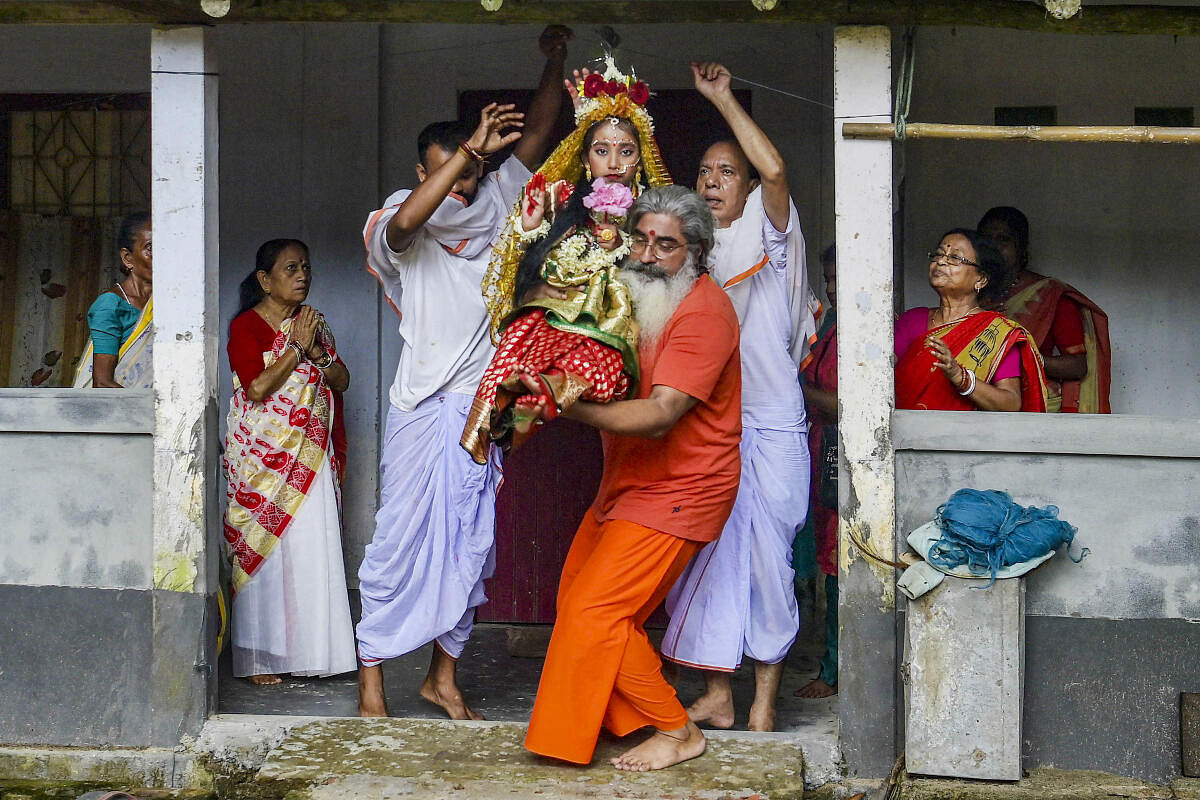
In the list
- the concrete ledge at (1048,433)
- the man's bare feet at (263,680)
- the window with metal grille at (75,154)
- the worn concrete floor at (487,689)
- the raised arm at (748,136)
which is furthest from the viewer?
the window with metal grille at (75,154)

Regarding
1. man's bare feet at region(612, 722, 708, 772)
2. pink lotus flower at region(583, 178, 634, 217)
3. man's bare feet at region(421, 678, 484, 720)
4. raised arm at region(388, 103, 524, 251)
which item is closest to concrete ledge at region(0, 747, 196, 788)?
man's bare feet at region(421, 678, 484, 720)

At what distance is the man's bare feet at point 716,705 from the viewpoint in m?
4.80

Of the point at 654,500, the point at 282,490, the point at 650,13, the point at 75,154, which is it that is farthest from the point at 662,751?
the point at 75,154

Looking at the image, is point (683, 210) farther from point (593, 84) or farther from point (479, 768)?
point (479, 768)

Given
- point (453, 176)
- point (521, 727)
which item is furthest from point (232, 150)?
point (521, 727)

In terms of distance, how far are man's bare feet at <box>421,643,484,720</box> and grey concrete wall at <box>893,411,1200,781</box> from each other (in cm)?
185

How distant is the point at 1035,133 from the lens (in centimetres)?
439

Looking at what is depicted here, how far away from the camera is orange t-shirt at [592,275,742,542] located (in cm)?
418

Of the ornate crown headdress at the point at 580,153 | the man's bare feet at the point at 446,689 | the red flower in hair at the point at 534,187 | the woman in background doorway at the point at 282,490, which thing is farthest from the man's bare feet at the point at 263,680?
the red flower in hair at the point at 534,187

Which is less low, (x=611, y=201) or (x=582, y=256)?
(x=611, y=201)

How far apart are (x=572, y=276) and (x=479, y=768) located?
1.65 m

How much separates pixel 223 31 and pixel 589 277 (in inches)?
114

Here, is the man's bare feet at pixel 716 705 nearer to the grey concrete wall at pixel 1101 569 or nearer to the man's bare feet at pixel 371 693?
the grey concrete wall at pixel 1101 569

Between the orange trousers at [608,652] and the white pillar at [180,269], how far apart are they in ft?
4.88
